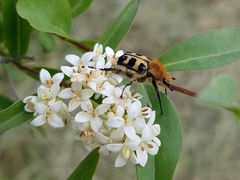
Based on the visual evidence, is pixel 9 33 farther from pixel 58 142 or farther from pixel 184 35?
pixel 184 35

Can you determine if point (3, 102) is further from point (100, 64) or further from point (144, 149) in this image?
point (144, 149)

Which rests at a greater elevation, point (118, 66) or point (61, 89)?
point (118, 66)

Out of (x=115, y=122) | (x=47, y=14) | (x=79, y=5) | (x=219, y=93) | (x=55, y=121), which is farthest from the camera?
(x=79, y=5)

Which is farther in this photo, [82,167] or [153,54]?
[153,54]

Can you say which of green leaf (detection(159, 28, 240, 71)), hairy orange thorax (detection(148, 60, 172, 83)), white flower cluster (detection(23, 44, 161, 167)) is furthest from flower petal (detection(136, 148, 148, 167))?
green leaf (detection(159, 28, 240, 71))

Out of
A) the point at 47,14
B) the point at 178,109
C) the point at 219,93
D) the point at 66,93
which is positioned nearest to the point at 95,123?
the point at 66,93

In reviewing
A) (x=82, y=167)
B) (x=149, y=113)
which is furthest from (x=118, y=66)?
(x=82, y=167)

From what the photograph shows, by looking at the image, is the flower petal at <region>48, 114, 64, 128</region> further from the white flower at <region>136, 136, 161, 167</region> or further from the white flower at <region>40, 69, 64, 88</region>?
the white flower at <region>136, 136, 161, 167</region>
